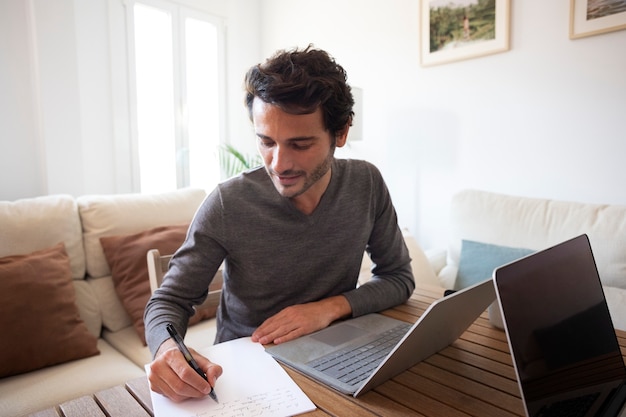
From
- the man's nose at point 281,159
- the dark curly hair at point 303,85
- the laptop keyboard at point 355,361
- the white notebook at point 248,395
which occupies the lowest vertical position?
the white notebook at point 248,395

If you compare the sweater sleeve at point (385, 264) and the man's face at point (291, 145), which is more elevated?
the man's face at point (291, 145)

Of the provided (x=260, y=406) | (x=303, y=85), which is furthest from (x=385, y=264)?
(x=260, y=406)

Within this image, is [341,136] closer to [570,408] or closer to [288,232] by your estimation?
[288,232]

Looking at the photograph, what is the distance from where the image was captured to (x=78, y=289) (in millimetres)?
1897

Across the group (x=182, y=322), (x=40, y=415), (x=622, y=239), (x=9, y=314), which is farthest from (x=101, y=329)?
(x=622, y=239)

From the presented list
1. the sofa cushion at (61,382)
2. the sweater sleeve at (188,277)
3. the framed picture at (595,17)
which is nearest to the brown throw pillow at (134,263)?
the sofa cushion at (61,382)

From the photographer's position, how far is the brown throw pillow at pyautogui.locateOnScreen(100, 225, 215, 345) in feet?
6.16

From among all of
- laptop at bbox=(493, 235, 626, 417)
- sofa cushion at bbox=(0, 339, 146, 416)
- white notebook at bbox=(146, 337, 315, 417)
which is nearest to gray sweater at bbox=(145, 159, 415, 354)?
white notebook at bbox=(146, 337, 315, 417)

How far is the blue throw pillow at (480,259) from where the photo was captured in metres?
1.91

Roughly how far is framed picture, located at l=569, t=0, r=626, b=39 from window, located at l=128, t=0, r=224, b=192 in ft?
8.35

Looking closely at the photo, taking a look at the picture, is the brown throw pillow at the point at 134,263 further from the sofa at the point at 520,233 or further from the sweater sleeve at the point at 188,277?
the sofa at the point at 520,233

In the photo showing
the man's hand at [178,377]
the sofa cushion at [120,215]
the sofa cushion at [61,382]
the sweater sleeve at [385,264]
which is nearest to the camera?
the man's hand at [178,377]

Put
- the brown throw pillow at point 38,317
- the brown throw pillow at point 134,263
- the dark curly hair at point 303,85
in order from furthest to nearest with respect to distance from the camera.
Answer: the brown throw pillow at point 134,263 < the brown throw pillow at point 38,317 < the dark curly hair at point 303,85

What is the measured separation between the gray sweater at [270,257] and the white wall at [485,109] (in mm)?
1424
